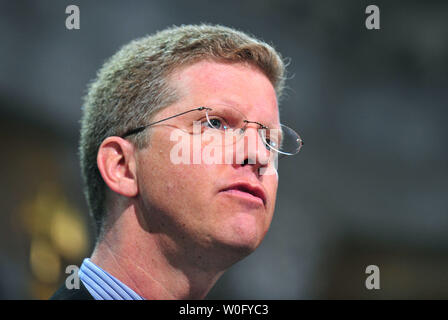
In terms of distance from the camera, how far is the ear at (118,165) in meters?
2.27

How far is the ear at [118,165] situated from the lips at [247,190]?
0.45 metres

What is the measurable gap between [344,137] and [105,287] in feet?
21.3

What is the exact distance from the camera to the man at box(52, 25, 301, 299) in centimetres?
211

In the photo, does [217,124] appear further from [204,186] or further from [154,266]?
[154,266]

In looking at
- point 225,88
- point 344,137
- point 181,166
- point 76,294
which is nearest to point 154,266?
point 76,294

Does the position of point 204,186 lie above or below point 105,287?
above

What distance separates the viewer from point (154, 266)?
2.22 metres

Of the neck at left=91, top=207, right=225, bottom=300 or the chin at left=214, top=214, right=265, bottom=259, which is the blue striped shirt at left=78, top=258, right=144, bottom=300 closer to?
the neck at left=91, top=207, right=225, bottom=300

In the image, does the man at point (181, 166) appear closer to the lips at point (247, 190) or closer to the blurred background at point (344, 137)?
the lips at point (247, 190)

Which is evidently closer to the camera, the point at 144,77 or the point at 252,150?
the point at 252,150

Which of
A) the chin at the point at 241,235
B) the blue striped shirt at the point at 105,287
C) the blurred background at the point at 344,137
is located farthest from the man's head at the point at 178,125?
the blurred background at the point at 344,137

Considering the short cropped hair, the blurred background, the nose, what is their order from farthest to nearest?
the blurred background < the short cropped hair < the nose

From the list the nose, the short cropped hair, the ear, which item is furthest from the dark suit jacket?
the nose

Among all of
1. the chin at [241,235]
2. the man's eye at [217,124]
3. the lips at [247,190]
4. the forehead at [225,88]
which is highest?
the forehead at [225,88]
